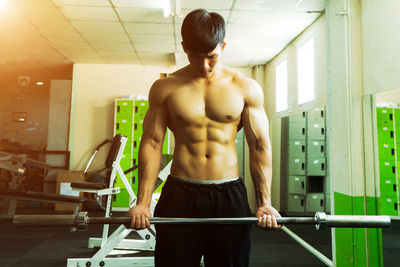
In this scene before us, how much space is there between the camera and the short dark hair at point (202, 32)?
4.50 feet

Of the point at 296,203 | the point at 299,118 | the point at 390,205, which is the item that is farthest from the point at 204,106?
the point at 296,203

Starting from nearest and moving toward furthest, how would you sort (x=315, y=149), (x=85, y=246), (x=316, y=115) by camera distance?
(x=85, y=246) < (x=316, y=115) < (x=315, y=149)

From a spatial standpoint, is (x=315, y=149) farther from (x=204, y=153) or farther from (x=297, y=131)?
(x=204, y=153)

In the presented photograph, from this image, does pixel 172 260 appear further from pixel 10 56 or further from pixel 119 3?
pixel 10 56

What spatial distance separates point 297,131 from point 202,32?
11.9 feet

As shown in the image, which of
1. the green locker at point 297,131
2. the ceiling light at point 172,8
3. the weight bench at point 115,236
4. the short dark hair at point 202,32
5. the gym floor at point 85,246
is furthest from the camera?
the green locker at point 297,131

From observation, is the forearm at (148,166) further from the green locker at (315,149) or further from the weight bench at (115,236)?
the green locker at (315,149)

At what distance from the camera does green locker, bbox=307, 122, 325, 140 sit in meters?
4.02

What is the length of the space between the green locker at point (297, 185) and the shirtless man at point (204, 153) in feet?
10.8

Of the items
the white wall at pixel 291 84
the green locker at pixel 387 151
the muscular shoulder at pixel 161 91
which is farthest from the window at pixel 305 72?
the muscular shoulder at pixel 161 91

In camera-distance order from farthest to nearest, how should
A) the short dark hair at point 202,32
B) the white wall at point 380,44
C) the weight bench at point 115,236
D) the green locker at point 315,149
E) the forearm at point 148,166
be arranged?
the green locker at point 315,149 < the weight bench at point 115,236 < the white wall at point 380,44 < the forearm at point 148,166 < the short dark hair at point 202,32

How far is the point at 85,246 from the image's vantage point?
3699mm

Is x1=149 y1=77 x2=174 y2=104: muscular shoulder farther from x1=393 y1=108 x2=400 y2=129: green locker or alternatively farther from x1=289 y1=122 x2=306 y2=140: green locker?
x1=289 y1=122 x2=306 y2=140: green locker

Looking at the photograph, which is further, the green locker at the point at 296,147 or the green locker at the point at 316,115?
the green locker at the point at 296,147
